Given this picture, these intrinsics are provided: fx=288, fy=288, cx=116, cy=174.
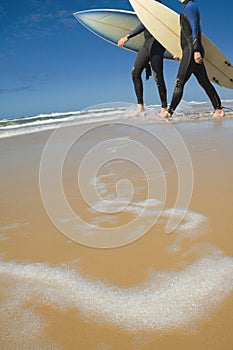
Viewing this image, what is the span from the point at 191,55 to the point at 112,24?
9.73 feet

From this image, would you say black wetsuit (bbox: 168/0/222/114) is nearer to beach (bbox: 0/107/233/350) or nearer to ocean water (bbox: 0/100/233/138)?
ocean water (bbox: 0/100/233/138)

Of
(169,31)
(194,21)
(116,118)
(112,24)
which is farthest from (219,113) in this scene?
(112,24)

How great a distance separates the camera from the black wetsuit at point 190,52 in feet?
12.7

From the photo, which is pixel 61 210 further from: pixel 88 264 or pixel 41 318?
pixel 41 318

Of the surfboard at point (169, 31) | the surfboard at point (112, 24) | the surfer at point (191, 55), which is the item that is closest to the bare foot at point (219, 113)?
the surfer at point (191, 55)

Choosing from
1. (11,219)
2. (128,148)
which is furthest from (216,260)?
(128,148)

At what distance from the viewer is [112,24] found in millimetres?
6227

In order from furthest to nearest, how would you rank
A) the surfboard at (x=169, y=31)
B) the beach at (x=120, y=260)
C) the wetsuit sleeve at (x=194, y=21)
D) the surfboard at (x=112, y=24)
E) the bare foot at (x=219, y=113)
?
the surfboard at (x=112, y=24), the surfboard at (x=169, y=31), the bare foot at (x=219, y=113), the wetsuit sleeve at (x=194, y=21), the beach at (x=120, y=260)

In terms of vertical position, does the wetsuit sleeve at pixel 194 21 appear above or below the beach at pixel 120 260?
above

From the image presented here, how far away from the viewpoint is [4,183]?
1.88m

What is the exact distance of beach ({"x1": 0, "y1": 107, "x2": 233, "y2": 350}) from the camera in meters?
0.62

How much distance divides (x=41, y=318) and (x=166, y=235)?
1.63 ft

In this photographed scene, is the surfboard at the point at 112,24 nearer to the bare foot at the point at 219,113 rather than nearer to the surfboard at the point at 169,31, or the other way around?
the surfboard at the point at 169,31

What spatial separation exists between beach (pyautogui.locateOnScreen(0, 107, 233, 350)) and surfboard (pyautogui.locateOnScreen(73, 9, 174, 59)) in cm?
498
